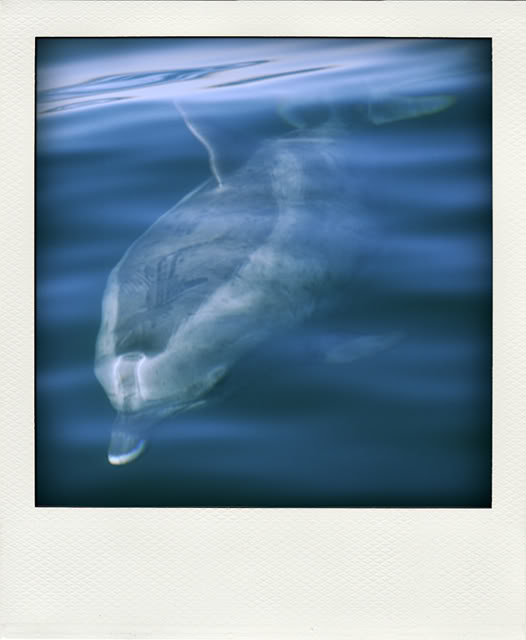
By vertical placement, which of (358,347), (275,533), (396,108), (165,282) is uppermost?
(396,108)

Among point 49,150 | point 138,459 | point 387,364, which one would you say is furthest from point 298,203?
point 138,459

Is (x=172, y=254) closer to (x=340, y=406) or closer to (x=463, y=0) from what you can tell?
(x=340, y=406)

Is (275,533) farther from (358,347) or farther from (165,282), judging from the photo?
(165,282)

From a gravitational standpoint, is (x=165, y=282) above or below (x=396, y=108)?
below

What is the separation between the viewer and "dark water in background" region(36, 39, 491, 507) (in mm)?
2041

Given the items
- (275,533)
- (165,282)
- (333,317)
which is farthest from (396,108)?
(275,533)

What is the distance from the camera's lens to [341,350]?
204 centimetres

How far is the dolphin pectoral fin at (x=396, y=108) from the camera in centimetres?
204

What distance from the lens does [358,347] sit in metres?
2.04

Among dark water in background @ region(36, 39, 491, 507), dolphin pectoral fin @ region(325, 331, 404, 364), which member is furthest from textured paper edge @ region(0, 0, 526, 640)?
dolphin pectoral fin @ region(325, 331, 404, 364)

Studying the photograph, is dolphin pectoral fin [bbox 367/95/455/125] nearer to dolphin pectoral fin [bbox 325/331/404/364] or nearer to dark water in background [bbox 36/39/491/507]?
dark water in background [bbox 36/39/491/507]

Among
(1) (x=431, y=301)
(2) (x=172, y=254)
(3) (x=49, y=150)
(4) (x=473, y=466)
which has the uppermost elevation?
(3) (x=49, y=150)

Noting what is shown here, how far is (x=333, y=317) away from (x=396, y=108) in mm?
587

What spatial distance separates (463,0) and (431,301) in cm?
81
